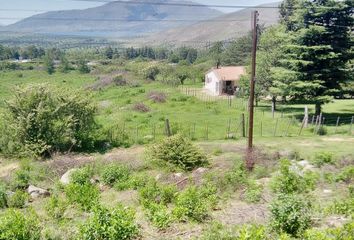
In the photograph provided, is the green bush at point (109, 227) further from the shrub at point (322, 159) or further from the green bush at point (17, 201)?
the shrub at point (322, 159)

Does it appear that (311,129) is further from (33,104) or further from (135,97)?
(135,97)

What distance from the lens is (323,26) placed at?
1145 inches

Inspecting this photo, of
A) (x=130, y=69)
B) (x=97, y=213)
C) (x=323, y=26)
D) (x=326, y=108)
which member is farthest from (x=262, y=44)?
(x=130, y=69)

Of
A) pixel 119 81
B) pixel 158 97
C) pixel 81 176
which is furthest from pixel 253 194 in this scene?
pixel 119 81

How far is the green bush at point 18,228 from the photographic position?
389 inches

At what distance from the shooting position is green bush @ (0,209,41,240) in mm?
9884

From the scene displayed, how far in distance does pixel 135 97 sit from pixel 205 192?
31895mm

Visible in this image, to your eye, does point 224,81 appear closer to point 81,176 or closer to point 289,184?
point 81,176

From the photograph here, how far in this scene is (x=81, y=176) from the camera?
16953mm

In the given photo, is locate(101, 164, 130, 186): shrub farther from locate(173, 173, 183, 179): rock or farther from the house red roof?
the house red roof

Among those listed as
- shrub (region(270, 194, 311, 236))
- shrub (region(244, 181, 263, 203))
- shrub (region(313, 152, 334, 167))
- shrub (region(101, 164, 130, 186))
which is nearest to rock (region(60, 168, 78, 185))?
shrub (region(101, 164, 130, 186))

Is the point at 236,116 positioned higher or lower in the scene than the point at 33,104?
lower

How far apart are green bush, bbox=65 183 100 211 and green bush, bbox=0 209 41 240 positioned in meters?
2.37

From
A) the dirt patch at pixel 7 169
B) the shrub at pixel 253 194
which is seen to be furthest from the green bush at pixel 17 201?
the shrub at pixel 253 194
